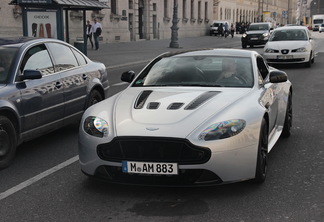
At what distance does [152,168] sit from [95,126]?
2.41ft

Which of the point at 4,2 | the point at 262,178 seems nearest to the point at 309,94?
the point at 262,178

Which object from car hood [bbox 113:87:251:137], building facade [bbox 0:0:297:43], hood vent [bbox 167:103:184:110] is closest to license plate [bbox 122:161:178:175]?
car hood [bbox 113:87:251:137]

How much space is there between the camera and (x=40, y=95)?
19.4 feet

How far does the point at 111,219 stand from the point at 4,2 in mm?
24203

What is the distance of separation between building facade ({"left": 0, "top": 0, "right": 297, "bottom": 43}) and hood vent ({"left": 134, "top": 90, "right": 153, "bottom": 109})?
1639 cm

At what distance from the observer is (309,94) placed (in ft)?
36.4

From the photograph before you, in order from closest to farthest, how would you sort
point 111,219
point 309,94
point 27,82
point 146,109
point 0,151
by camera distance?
1. point 111,219
2. point 146,109
3. point 0,151
4. point 27,82
5. point 309,94

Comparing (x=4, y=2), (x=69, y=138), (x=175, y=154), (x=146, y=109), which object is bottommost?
(x=69, y=138)

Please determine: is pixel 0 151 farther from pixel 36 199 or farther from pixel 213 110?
pixel 213 110

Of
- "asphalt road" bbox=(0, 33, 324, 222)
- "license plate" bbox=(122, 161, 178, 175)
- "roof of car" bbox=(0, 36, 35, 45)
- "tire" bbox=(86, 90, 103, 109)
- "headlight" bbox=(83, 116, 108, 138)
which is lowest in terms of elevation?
"asphalt road" bbox=(0, 33, 324, 222)

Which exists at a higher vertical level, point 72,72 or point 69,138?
point 72,72

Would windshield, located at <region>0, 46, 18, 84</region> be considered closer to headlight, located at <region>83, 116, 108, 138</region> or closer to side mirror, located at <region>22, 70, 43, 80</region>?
side mirror, located at <region>22, 70, 43, 80</region>

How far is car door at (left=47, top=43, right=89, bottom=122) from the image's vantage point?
21.6 ft

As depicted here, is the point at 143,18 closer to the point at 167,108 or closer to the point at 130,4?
the point at 130,4
